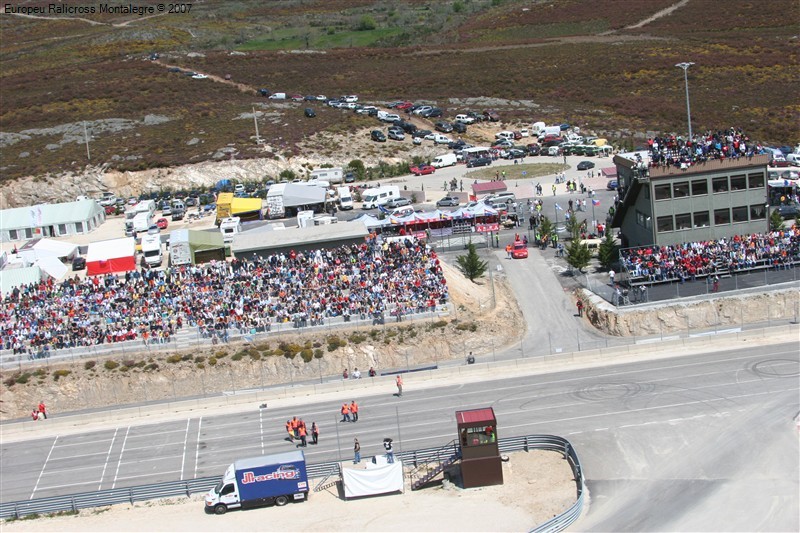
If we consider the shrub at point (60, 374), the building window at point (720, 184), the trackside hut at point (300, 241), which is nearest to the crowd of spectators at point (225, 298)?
the shrub at point (60, 374)

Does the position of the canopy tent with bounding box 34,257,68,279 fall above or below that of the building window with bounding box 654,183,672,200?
below

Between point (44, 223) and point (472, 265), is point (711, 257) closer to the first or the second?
point (472, 265)

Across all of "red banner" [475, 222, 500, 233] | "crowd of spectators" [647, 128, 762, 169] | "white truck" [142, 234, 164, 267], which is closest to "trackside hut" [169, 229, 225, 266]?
"white truck" [142, 234, 164, 267]

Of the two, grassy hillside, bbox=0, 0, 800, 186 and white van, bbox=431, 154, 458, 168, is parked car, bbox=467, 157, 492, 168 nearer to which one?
white van, bbox=431, 154, 458, 168

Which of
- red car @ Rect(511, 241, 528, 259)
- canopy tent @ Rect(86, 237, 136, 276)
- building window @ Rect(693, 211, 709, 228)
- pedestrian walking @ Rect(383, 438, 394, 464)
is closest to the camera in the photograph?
pedestrian walking @ Rect(383, 438, 394, 464)

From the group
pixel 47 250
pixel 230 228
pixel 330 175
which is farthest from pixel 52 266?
pixel 330 175

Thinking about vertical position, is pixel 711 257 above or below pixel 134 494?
above
